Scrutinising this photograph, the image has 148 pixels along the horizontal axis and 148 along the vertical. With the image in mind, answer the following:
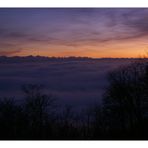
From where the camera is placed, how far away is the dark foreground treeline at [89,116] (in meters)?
3.58

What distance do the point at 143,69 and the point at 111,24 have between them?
0.65 m

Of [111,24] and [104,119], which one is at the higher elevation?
[111,24]

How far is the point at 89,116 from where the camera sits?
11.9 feet

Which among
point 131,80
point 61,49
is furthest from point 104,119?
point 61,49

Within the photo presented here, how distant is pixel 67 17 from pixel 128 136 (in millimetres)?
1539

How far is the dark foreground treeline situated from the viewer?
358 centimetres

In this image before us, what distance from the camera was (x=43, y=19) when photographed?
12.3ft

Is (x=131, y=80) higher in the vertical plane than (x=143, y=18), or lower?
lower

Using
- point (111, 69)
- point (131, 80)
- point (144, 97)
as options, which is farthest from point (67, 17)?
point (144, 97)
